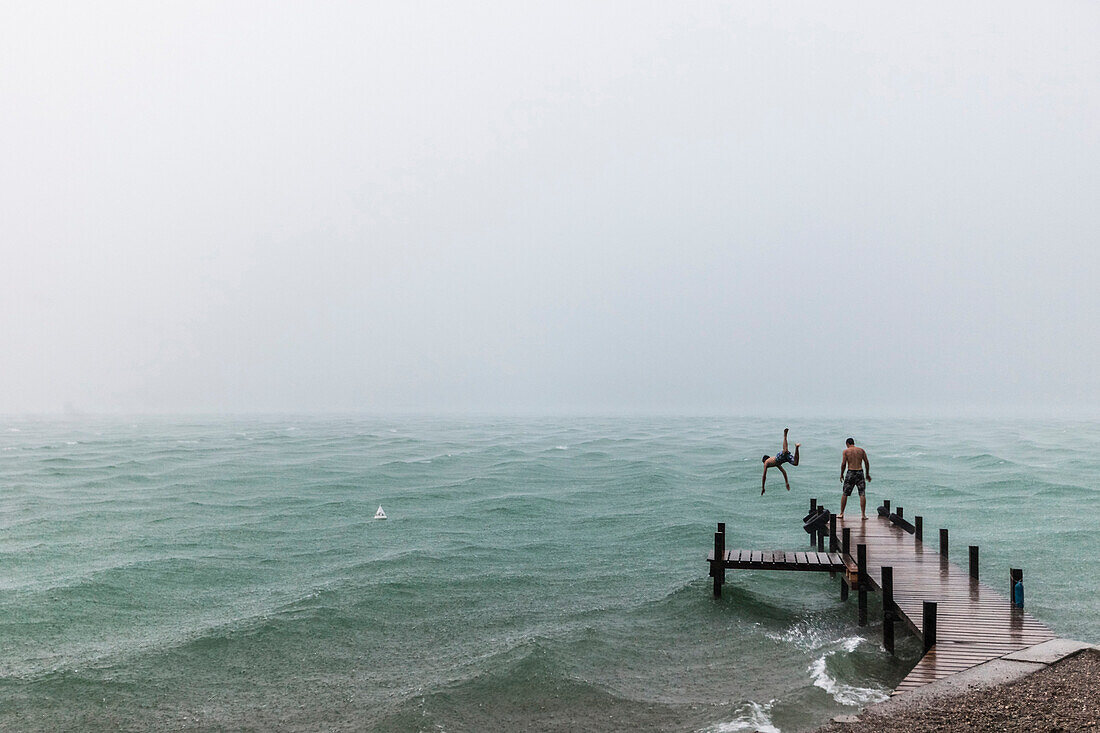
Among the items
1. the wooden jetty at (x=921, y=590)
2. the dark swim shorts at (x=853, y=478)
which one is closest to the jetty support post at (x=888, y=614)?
the wooden jetty at (x=921, y=590)

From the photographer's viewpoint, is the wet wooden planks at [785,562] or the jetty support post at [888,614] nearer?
the jetty support post at [888,614]

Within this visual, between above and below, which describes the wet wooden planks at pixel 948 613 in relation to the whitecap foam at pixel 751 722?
above

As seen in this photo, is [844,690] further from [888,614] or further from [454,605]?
[454,605]

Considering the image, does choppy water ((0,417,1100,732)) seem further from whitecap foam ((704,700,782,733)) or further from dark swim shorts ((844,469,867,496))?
dark swim shorts ((844,469,867,496))

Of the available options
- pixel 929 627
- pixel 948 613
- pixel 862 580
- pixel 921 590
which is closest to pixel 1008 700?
pixel 929 627

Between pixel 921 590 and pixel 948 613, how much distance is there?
6.90ft

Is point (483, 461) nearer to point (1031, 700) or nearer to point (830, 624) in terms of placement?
point (830, 624)

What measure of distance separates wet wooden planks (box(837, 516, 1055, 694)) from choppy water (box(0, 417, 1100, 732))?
149 centimetres

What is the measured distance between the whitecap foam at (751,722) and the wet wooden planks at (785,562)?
682cm

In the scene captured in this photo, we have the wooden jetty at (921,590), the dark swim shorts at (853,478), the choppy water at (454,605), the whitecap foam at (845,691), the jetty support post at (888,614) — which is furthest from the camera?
the dark swim shorts at (853,478)

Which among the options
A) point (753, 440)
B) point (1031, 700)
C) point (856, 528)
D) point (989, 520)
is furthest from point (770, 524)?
point (753, 440)

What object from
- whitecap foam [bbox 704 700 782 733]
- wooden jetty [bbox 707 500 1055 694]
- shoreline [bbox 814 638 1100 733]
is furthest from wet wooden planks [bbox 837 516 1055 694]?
whitecap foam [bbox 704 700 782 733]

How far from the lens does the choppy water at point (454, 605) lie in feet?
55.4

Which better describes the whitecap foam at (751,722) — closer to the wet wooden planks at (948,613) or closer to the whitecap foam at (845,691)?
the whitecap foam at (845,691)
